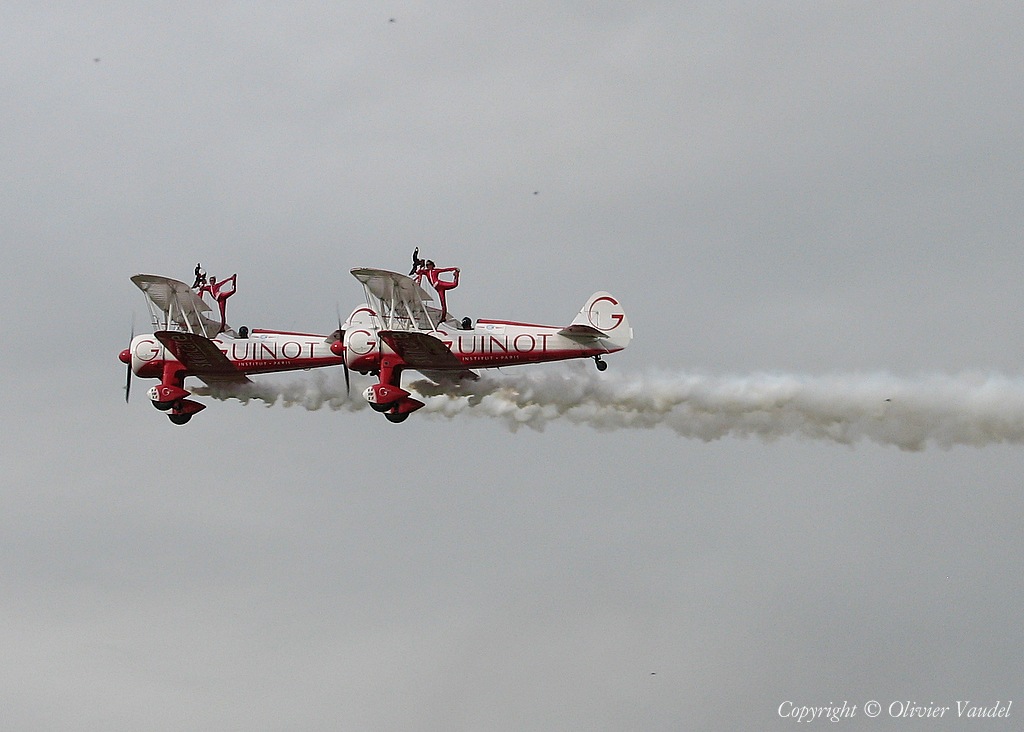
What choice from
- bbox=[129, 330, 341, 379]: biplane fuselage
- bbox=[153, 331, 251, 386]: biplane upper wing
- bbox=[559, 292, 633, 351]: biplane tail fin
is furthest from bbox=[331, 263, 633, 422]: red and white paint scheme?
bbox=[153, 331, 251, 386]: biplane upper wing

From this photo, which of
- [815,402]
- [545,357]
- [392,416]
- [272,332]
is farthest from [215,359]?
[815,402]

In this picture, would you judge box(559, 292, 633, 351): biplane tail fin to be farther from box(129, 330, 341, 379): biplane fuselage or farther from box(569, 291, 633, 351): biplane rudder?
box(129, 330, 341, 379): biplane fuselage

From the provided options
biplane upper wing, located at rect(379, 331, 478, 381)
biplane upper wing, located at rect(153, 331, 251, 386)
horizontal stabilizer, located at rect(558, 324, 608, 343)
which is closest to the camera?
biplane upper wing, located at rect(379, 331, 478, 381)

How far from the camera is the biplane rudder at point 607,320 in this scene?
5534 cm

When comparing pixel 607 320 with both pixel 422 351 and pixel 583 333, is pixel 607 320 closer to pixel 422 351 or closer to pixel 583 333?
pixel 583 333

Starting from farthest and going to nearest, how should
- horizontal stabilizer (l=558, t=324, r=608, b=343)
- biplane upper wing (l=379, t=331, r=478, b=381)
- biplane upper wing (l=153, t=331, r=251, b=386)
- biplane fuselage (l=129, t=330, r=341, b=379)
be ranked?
1. biplane fuselage (l=129, t=330, r=341, b=379)
2. biplane upper wing (l=153, t=331, r=251, b=386)
3. horizontal stabilizer (l=558, t=324, r=608, b=343)
4. biplane upper wing (l=379, t=331, r=478, b=381)

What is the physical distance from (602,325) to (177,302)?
546 inches

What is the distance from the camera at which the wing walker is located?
55.4 meters

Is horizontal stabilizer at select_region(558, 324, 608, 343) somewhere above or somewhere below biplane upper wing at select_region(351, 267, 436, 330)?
below

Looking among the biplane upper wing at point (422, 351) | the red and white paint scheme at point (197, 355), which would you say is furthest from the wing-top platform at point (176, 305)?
the biplane upper wing at point (422, 351)

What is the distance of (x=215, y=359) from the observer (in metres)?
57.8

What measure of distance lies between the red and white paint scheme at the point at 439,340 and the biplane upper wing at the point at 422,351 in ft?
0.10

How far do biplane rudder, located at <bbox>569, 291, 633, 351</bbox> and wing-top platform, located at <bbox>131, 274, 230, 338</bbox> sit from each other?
12.5 m

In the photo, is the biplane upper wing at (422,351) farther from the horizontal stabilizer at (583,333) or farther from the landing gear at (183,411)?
the landing gear at (183,411)
